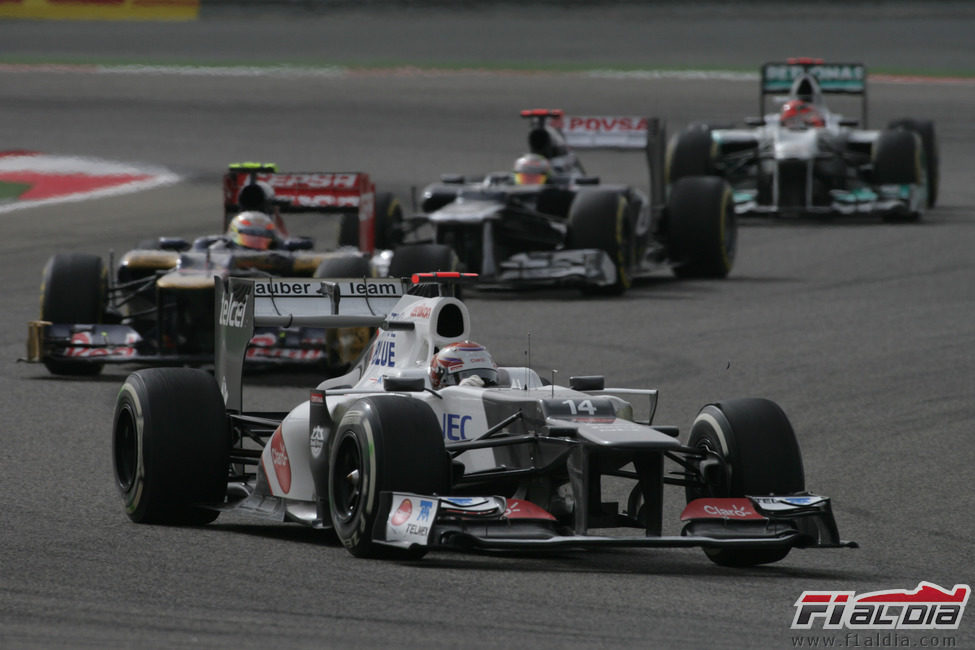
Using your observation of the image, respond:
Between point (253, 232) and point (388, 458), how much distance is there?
926cm

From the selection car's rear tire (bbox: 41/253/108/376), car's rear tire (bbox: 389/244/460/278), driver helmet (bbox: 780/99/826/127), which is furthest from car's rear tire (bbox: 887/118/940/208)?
car's rear tire (bbox: 41/253/108/376)

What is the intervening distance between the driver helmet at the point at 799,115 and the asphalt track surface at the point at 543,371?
5.38ft

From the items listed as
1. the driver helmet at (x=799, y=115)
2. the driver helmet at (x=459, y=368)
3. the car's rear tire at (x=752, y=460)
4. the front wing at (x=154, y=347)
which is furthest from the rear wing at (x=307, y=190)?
the driver helmet at (x=799, y=115)

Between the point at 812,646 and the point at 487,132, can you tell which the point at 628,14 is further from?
the point at 812,646

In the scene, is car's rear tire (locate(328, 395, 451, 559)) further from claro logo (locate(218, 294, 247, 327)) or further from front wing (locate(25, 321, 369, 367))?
front wing (locate(25, 321, 369, 367))

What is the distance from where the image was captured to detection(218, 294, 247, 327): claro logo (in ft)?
34.5

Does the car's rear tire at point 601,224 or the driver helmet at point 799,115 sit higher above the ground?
the driver helmet at point 799,115

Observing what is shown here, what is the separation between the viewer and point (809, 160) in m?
28.0

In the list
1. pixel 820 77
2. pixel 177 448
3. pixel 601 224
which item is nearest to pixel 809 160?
pixel 820 77

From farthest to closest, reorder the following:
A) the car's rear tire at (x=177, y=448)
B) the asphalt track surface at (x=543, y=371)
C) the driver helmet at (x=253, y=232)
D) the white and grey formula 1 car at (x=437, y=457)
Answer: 1. the driver helmet at (x=253, y=232)
2. the car's rear tire at (x=177, y=448)
3. the white and grey formula 1 car at (x=437, y=457)
4. the asphalt track surface at (x=543, y=371)

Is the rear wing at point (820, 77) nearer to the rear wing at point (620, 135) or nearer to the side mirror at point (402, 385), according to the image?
the rear wing at point (620, 135)

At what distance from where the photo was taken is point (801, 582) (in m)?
8.72

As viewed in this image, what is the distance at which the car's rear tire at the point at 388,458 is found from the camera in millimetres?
8625

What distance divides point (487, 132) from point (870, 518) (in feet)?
99.7
